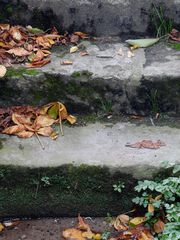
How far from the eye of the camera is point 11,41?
390 centimetres

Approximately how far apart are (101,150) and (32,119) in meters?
0.60

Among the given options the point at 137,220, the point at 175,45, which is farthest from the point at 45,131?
the point at 175,45

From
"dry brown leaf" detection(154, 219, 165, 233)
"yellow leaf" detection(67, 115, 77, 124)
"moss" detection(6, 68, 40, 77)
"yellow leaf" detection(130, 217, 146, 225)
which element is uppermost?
"moss" detection(6, 68, 40, 77)

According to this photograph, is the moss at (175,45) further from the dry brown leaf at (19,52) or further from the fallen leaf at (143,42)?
the dry brown leaf at (19,52)

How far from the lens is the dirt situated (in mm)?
3180

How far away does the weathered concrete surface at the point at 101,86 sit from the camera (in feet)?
11.6

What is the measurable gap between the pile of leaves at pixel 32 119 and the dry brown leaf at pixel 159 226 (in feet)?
3.04

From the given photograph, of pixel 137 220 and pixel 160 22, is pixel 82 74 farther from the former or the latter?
pixel 137 220

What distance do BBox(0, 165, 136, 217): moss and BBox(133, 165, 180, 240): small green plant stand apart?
0.39 feet

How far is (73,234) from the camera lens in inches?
124

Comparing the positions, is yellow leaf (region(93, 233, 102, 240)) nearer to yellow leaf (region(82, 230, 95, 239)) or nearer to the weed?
yellow leaf (region(82, 230, 95, 239))

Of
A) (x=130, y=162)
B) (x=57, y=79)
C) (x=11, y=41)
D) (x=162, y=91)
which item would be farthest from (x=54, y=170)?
(x=11, y=41)

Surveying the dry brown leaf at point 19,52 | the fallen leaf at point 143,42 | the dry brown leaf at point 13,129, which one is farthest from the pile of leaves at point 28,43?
the dry brown leaf at point 13,129

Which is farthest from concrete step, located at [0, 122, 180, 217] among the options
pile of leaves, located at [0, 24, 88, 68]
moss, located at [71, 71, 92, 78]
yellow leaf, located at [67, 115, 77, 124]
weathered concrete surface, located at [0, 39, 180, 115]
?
pile of leaves, located at [0, 24, 88, 68]
